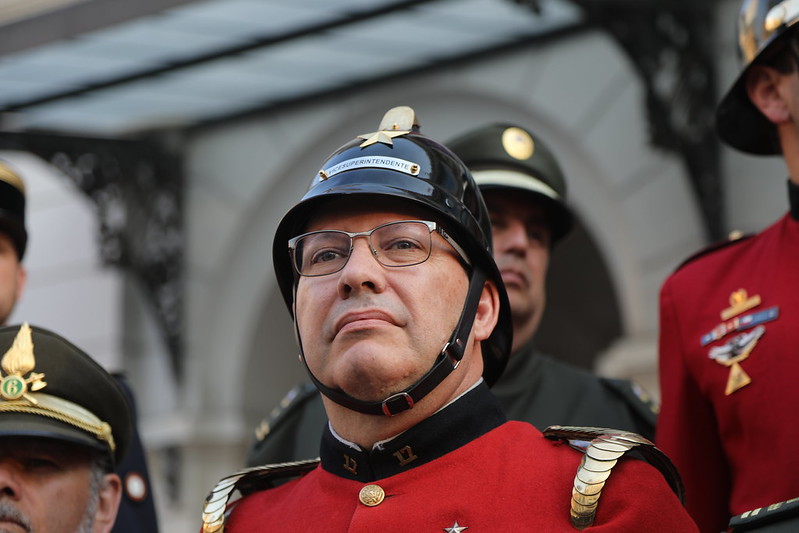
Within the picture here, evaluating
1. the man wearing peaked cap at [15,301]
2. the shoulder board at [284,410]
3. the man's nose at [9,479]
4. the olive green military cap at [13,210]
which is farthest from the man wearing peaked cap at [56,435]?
the olive green military cap at [13,210]

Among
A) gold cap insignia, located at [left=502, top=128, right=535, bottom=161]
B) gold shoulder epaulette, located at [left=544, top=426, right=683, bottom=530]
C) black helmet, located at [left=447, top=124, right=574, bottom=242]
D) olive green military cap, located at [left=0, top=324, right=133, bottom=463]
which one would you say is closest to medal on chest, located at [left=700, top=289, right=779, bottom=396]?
gold shoulder epaulette, located at [left=544, top=426, right=683, bottom=530]

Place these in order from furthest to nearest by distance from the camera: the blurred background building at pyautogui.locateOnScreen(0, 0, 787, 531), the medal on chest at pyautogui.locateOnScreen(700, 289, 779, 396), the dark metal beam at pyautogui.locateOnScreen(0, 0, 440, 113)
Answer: the dark metal beam at pyautogui.locateOnScreen(0, 0, 440, 113) < the blurred background building at pyautogui.locateOnScreen(0, 0, 787, 531) < the medal on chest at pyautogui.locateOnScreen(700, 289, 779, 396)

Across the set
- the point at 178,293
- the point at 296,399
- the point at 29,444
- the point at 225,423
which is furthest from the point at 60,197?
the point at 29,444

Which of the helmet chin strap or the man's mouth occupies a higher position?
the man's mouth

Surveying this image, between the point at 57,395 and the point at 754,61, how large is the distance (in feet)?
5.60

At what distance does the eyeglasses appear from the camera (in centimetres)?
248

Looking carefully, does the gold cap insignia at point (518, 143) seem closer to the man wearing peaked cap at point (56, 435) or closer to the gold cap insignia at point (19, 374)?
the man wearing peaked cap at point (56, 435)

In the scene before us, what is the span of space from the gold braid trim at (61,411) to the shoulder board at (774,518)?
1.38 meters

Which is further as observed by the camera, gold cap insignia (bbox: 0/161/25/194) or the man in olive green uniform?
Answer: gold cap insignia (bbox: 0/161/25/194)

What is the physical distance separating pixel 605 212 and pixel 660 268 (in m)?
0.54

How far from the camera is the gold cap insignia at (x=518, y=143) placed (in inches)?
150

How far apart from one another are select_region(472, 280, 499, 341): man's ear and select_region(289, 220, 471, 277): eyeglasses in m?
0.10

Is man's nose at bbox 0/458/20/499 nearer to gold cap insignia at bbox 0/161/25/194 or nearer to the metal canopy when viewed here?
gold cap insignia at bbox 0/161/25/194

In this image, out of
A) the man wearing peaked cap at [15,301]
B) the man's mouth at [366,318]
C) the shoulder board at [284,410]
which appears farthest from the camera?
the shoulder board at [284,410]
